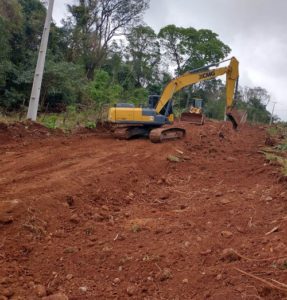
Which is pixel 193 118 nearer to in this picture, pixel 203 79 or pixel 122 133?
pixel 203 79

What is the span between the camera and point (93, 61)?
89.6ft

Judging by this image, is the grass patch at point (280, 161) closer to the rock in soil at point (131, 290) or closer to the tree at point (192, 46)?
the rock in soil at point (131, 290)

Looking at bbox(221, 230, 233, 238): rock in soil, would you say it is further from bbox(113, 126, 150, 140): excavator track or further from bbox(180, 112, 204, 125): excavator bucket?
bbox(180, 112, 204, 125): excavator bucket

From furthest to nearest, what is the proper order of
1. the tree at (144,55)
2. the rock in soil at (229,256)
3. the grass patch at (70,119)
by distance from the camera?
the tree at (144,55), the grass patch at (70,119), the rock in soil at (229,256)

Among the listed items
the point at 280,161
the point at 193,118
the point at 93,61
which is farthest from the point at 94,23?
the point at 280,161

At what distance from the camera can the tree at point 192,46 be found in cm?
3931

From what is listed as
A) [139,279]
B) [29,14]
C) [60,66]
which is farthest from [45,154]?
[29,14]

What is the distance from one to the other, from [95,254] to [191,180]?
3840 mm

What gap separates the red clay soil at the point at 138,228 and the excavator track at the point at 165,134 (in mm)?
2384

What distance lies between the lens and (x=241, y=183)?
7.53m

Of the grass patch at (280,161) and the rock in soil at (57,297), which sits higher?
the grass patch at (280,161)

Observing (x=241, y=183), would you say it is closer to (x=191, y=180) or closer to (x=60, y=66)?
(x=191, y=180)

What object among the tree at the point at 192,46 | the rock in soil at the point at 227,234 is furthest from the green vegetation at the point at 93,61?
the rock in soil at the point at 227,234

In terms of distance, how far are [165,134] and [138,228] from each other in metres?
6.90
